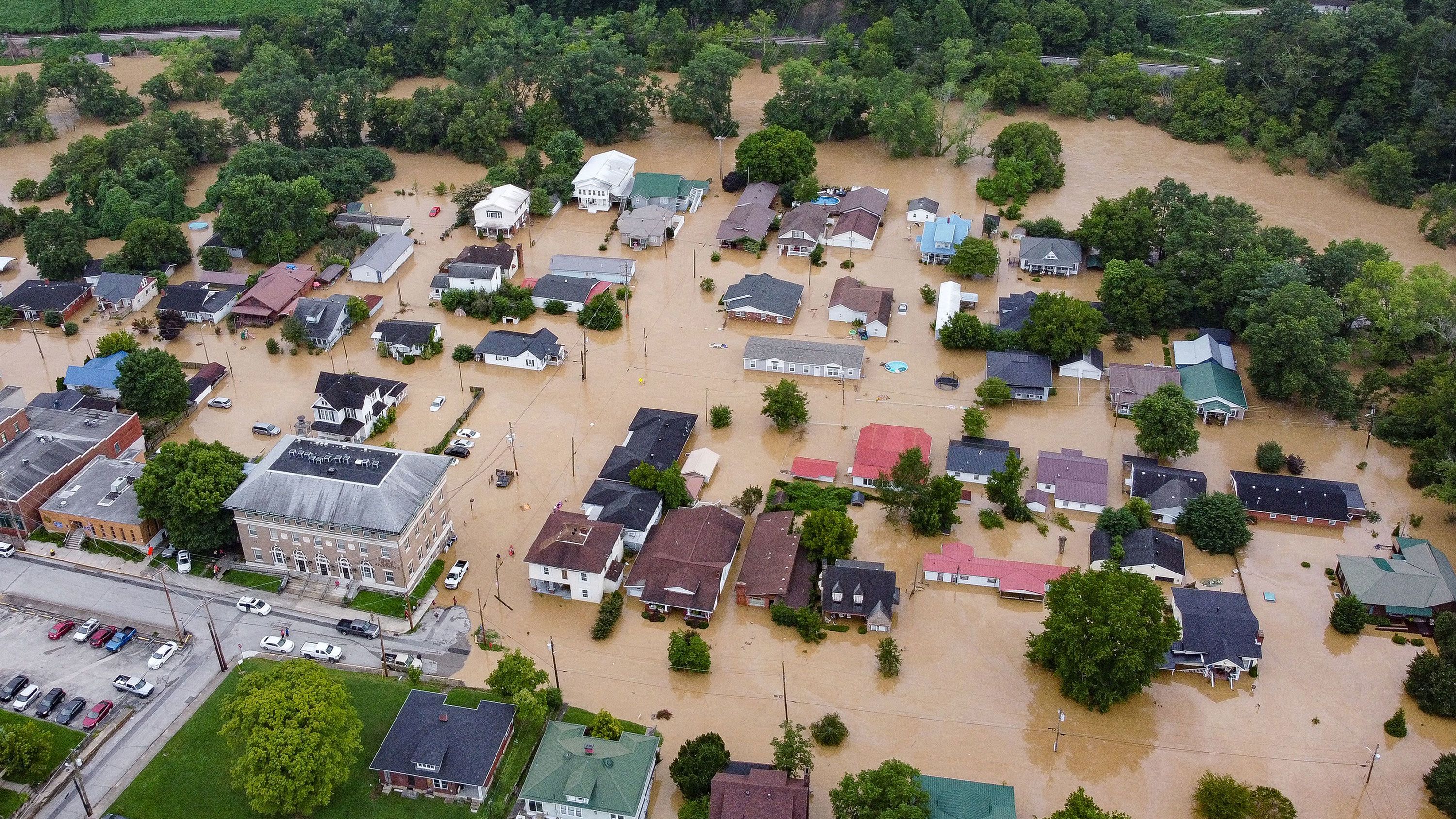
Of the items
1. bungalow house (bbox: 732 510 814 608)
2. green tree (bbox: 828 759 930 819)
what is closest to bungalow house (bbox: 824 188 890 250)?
bungalow house (bbox: 732 510 814 608)

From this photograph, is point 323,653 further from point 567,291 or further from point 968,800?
point 567,291

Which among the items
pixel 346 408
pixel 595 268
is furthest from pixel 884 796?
pixel 595 268

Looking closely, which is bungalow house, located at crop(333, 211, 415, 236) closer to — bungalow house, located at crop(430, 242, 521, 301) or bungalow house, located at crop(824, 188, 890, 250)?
bungalow house, located at crop(430, 242, 521, 301)

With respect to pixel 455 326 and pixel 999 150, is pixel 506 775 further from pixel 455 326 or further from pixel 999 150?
pixel 999 150

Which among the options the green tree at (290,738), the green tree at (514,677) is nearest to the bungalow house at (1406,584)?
the green tree at (514,677)

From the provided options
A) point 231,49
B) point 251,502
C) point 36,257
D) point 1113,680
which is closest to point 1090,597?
point 1113,680
